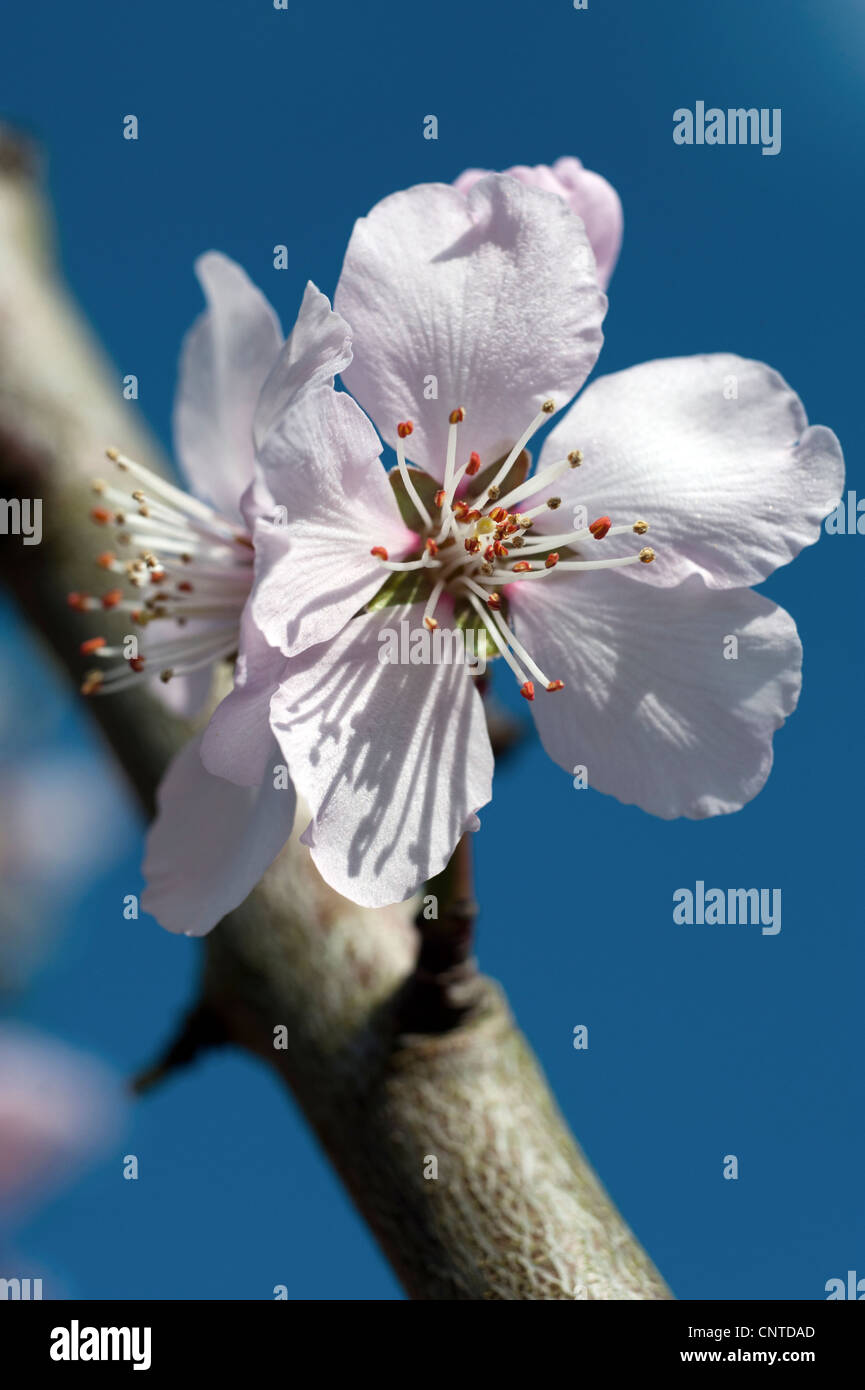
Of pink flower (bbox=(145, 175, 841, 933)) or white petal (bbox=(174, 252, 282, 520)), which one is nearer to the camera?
pink flower (bbox=(145, 175, 841, 933))

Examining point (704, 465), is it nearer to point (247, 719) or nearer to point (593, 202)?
point (593, 202)

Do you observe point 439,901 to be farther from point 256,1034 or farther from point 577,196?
point 577,196

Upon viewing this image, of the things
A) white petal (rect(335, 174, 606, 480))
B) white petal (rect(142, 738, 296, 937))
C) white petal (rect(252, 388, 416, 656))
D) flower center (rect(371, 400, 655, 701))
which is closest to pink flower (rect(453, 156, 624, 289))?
white petal (rect(335, 174, 606, 480))

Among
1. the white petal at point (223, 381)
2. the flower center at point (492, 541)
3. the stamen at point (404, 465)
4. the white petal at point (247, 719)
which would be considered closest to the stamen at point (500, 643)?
the flower center at point (492, 541)

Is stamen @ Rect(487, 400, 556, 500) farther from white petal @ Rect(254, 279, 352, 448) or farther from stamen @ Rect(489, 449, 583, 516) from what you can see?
white petal @ Rect(254, 279, 352, 448)

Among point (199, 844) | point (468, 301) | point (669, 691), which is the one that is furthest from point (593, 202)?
point (199, 844)
